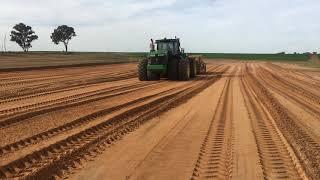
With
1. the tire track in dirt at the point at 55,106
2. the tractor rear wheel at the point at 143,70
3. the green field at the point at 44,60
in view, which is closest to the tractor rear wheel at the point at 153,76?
the tractor rear wheel at the point at 143,70

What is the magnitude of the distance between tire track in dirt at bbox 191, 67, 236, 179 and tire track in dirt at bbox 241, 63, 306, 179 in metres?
0.45

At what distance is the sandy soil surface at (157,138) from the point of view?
22.9ft

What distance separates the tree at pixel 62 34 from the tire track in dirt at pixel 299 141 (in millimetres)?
102613

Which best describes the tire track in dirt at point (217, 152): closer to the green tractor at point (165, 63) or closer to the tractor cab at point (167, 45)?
the green tractor at point (165, 63)

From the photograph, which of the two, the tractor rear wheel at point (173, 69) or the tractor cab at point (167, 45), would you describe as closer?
the tractor rear wheel at point (173, 69)

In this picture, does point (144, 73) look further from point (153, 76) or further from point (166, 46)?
point (166, 46)

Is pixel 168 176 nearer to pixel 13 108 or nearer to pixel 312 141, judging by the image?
pixel 312 141

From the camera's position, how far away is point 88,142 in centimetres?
870

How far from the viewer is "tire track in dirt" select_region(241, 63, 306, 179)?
687cm

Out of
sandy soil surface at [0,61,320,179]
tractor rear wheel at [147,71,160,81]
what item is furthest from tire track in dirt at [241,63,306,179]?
tractor rear wheel at [147,71,160,81]

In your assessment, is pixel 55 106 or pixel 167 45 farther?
pixel 167 45

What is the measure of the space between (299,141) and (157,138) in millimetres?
2299

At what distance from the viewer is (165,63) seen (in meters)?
25.9

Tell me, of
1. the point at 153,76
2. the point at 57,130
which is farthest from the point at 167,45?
the point at 57,130
